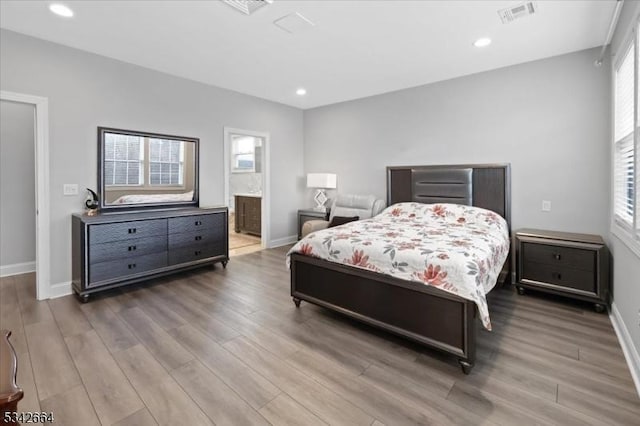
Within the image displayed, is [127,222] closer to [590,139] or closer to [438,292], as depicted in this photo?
[438,292]

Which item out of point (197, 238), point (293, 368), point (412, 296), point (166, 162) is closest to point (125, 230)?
point (197, 238)

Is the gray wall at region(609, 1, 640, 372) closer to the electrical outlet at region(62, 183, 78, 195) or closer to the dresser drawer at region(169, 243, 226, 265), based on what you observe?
the dresser drawer at region(169, 243, 226, 265)

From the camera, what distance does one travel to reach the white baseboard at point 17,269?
4.11 metres

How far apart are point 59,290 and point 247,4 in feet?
11.5

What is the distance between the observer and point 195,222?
4.10m

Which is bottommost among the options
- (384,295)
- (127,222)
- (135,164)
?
(384,295)

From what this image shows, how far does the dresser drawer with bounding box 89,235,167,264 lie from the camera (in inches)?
128

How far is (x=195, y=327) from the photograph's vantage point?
265 centimetres

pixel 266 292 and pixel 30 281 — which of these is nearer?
pixel 266 292

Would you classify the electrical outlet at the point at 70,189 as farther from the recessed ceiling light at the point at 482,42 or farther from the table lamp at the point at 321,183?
the recessed ceiling light at the point at 482,42

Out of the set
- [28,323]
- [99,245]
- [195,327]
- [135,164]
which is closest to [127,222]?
[99,245]

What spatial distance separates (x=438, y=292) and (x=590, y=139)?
9.17ft

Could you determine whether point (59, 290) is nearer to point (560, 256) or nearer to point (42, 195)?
point (42, 195)

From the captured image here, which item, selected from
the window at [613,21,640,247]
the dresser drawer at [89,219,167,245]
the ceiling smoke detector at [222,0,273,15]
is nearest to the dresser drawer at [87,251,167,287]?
Answer: the dresser drawer at [89,219,167,245]
